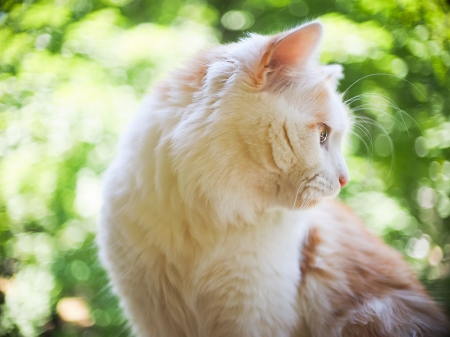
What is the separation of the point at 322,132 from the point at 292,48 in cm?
20

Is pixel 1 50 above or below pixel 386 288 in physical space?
above

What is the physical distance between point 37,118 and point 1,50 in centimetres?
19

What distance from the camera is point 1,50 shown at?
1.04 meters

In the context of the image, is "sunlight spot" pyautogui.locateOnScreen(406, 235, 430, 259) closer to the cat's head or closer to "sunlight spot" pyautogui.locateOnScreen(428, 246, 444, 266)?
"sunlight spot" pyautogui.locateOnScreen(428, 246, 444, 266)

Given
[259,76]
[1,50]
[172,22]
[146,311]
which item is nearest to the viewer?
[259,76]

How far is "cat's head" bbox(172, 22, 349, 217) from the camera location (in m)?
0.80

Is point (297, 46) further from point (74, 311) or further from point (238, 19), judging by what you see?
point (74, 311)

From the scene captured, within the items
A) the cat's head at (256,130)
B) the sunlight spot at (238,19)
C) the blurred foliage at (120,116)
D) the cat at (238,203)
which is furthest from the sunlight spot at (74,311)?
the sunlight spot at (238,19)

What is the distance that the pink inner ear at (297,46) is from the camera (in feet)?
2.51

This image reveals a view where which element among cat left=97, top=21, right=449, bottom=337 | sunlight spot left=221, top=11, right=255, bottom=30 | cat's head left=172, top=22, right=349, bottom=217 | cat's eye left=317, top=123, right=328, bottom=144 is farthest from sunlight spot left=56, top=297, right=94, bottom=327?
sunlight spot left=221, top=11, right=255, bottom=30

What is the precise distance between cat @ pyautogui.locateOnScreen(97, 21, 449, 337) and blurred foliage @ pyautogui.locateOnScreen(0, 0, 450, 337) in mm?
197

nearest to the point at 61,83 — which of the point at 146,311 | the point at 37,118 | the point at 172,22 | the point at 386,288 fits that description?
the point at 37,118

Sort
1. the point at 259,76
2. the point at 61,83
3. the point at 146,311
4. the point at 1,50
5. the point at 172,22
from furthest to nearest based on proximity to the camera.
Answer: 1. the point at 172,22
2. the point at 61,83
3. the point at 1,50
4. the point at 146,311
5. the point at 259,76

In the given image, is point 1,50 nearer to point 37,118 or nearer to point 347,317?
point 37,118
